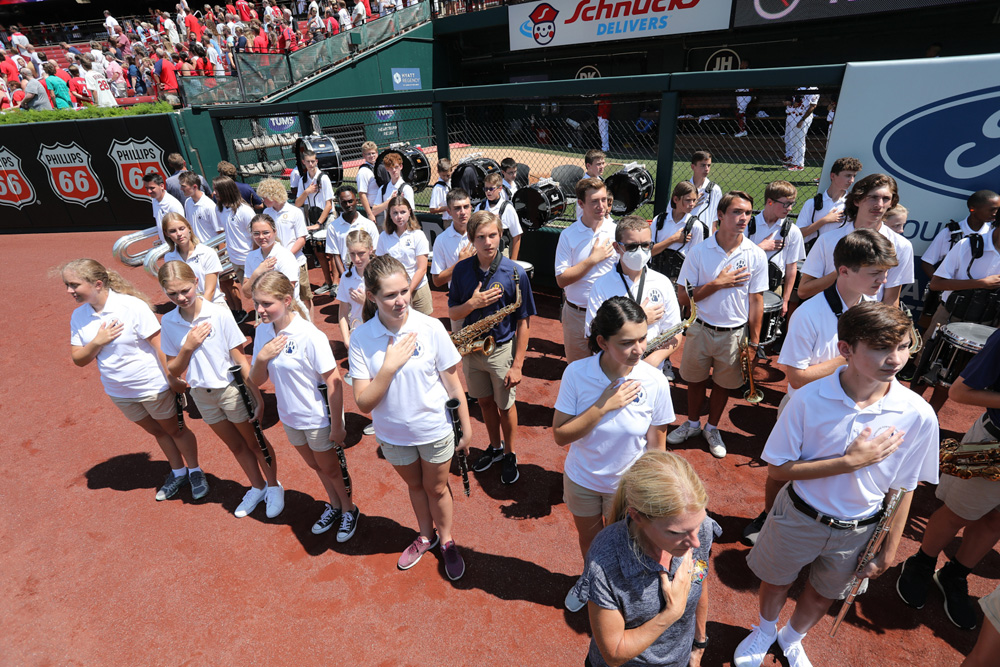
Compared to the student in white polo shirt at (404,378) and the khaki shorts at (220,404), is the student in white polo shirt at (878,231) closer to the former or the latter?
the student in white polo shirt at (404,378)

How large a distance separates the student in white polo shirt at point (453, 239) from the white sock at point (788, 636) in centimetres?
372

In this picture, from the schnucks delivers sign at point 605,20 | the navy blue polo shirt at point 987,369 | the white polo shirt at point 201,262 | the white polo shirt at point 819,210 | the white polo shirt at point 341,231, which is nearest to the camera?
the navy blue polo shirt at point 987,369

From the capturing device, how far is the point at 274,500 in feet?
14.1

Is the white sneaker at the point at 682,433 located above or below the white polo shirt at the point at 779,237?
below

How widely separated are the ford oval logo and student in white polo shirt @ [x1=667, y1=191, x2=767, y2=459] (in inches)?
101

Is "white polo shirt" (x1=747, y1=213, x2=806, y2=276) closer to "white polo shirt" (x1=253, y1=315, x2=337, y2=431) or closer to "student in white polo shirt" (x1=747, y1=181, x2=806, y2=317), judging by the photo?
"student in white polo shirt" (x1=747, y1=181, x2=806, y2=317)

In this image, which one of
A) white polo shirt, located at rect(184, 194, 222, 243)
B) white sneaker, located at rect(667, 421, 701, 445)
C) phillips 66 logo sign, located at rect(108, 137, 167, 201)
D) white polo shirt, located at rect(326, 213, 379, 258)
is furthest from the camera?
phillips 66 logo sign, located at rect(108, 137, 167, 201)

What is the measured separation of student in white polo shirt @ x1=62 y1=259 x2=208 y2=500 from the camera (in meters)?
3.90

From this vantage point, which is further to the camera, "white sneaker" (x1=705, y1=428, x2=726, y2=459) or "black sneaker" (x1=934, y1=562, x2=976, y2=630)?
"white sneaker" (x1=705, y1=428, x2=726, y2=459)

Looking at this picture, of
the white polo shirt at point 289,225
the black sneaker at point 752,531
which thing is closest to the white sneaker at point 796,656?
the black sneaker at point 752,531

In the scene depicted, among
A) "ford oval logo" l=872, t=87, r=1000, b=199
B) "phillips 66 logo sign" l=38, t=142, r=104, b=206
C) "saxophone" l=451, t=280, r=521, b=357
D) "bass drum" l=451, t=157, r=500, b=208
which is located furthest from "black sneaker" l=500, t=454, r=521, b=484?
"phillips 66 logo sign" l=38, t=142, r=104, b=206

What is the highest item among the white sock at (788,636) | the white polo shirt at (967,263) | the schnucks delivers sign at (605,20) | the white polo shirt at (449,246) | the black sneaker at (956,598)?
the schnucks delivers sign at (605,20)

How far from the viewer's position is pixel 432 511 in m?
3.63

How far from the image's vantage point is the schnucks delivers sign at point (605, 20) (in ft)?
51.5
